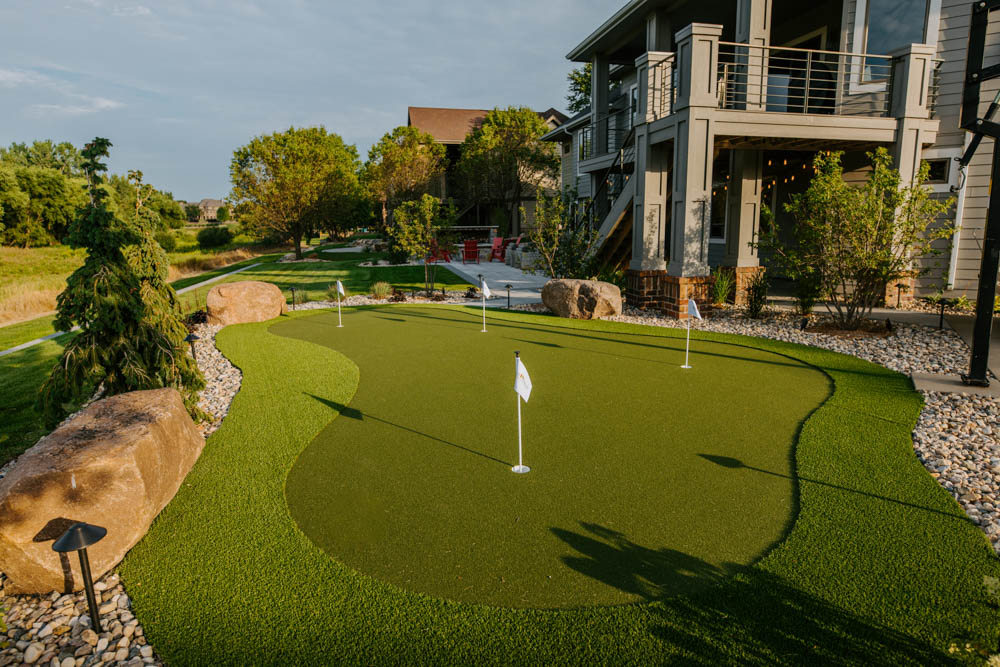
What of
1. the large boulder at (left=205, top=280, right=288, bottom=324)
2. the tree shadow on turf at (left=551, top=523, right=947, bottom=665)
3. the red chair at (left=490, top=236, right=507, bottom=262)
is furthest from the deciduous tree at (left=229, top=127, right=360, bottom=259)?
the tree shadow on turf at (left=551, top=523, right=947, bottom=665)

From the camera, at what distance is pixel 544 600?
347cm

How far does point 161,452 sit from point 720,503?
15.4 ft

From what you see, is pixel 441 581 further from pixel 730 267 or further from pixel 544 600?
pixel 730 267

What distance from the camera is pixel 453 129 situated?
42.3 metres

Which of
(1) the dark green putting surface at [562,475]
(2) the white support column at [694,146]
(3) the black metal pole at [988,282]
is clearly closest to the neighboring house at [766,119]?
(2) the white support column at [694,146]

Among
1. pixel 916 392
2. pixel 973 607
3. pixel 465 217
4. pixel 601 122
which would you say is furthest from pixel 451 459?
pixel 465 217

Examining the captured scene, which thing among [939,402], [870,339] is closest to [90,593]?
[939,402]

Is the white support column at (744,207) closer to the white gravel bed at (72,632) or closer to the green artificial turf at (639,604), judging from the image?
the green artificial turf at (639,604)

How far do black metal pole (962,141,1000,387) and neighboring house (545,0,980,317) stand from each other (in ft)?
16.9

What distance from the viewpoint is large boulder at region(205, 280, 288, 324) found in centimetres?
1298

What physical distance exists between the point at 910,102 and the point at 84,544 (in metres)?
14.6

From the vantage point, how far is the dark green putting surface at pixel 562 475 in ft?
12.4

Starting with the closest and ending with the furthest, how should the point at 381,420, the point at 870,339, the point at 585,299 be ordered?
the point at 381,420 < the point at 870,339 < the point at 585,299

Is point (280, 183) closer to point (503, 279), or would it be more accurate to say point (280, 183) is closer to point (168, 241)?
point (503, 279)
